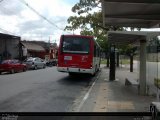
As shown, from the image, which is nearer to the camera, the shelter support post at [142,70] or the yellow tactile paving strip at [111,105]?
the yellow tactile paving strip at [111,105]

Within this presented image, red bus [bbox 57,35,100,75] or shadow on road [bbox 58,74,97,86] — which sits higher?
red bus [bbox 57,35,100,75]

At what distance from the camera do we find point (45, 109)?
13430 millimetres

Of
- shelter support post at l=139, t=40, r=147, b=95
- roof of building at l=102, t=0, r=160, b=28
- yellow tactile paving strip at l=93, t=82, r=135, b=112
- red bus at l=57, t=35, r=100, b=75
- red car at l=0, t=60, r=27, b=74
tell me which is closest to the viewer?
roof of building at l=102, t=0, r=160, b=28

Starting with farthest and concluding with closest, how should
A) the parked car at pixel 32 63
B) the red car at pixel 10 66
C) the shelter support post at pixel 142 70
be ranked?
1. the parked car at pixel 32 63
2. the red car at pixel 10 66
3. the shelter support post at pixel 142 70

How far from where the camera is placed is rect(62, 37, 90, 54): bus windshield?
90.0 feet

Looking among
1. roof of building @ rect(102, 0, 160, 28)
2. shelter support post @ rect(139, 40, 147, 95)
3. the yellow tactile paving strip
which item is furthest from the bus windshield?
roof of building @ rect(102, 0, 160, 28)

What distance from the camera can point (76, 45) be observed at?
2747 centimetres

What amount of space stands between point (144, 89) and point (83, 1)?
2039 centimetres

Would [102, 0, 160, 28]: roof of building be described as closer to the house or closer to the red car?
the red car

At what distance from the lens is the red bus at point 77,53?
27.4 metres

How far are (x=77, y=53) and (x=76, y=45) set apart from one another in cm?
56

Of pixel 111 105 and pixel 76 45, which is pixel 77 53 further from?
pixel 111 105

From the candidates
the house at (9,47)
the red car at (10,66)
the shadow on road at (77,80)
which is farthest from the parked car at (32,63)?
the shadow on road at (77,80)

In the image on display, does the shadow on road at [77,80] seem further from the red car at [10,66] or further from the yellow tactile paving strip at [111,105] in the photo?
the red car at [10,66]
